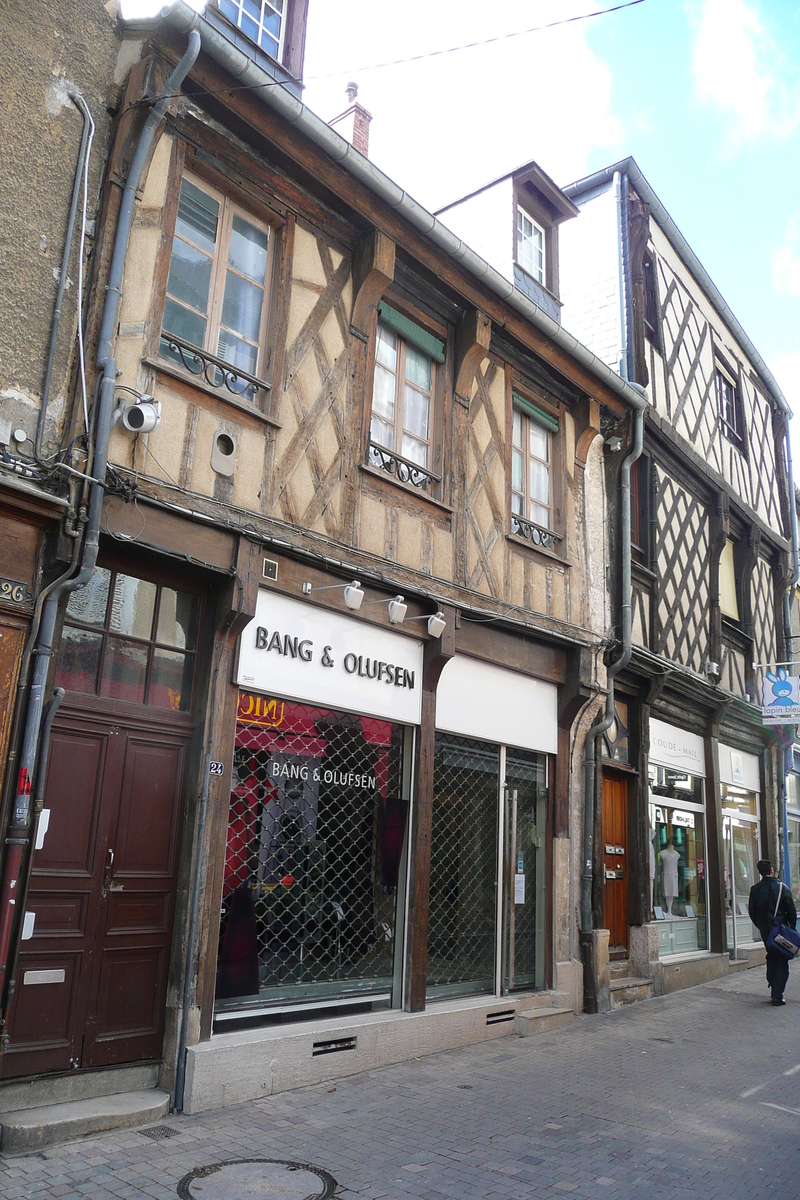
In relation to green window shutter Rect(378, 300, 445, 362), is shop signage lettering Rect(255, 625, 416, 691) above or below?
below

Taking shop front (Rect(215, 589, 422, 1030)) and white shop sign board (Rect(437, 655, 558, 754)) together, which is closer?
shop front (Rect(215, 589, 422, 1030))

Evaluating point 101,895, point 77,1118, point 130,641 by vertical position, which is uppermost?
point 130,641

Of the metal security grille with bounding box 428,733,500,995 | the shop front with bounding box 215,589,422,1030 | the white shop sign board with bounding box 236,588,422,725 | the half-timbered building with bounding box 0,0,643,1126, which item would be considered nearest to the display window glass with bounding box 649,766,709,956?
the half-timbered building with bounding box 0,0,643,1126

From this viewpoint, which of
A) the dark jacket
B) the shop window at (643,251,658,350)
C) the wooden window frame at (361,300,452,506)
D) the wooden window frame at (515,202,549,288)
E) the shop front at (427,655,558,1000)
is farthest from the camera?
the shop window at (643,251,658,350)

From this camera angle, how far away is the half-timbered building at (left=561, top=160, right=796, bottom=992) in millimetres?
10445

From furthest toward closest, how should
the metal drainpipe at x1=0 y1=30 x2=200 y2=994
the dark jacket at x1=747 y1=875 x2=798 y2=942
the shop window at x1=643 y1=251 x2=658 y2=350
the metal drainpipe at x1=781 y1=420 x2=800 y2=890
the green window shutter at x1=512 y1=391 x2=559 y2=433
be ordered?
the metal drainpipe at x1=781 y1=420 x2=800 y2=890 → the shop window at x1=643 y1=251 x2=658 y2=350 → the dark jacket at x1=747 y1=875 x2=798 y2=942 → the green window shutter at x1=512 y1=391 x2=559 y2=433 → the metal drainpipe at x1=0 y1=30 x2=200 y2=994

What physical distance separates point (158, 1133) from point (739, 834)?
428 inches

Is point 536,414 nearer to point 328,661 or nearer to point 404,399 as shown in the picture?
point 404,399

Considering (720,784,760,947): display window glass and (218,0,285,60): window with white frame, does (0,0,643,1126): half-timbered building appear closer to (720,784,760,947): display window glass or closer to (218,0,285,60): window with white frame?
(218,0,285,60): window with white frame

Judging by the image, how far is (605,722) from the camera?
363 inches

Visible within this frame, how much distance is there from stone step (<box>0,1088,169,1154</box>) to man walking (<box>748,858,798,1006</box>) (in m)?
7.09

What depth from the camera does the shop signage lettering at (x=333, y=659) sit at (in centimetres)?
612

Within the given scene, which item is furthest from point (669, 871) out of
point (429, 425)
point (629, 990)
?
point (429, 425)

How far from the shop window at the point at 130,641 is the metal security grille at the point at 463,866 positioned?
2647 mm
